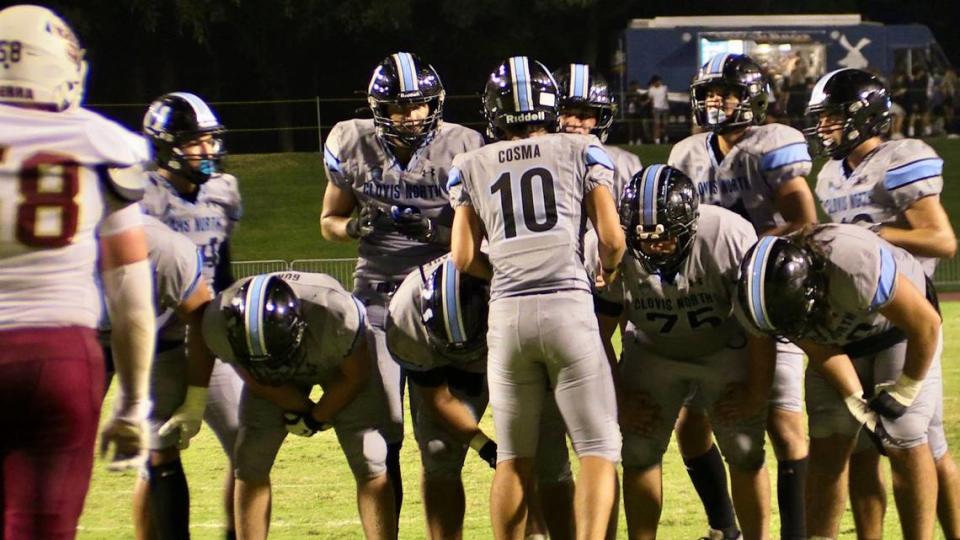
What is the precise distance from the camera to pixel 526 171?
5.05 meters

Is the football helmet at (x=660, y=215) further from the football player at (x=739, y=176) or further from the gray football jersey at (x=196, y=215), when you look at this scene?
the gray football jersey at (x=196, y=215)

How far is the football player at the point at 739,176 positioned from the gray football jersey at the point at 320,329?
4.63ft

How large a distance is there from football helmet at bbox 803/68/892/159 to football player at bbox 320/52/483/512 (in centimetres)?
141

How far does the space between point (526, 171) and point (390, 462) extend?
1.48 meters

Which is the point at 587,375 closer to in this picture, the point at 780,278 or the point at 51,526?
the point at 780,278

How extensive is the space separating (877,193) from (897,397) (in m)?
0.93

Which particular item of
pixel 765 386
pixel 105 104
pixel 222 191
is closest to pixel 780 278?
pixel 765 386

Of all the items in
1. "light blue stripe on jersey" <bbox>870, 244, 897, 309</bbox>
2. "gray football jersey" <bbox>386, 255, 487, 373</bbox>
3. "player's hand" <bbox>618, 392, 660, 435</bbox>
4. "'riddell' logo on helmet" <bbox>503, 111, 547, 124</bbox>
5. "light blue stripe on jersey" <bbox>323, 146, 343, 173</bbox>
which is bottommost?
A: "player's hand" <bbox>618, 392, 660, 435</bbox>

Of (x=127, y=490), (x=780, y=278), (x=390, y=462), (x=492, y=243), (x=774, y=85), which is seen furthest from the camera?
(x=774, y=85)

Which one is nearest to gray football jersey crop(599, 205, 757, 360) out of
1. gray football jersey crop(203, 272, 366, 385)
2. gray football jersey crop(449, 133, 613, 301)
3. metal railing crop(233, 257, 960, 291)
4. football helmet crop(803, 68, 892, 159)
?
gray football jersey crop(449, 133, 613, 301)

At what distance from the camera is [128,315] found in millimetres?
3773

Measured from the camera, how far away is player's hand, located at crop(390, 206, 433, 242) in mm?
5977

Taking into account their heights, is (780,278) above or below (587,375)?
above

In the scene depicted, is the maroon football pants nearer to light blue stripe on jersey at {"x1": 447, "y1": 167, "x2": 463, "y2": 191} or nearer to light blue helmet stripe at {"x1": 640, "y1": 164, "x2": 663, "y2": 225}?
light blue stripe on jersey at {"x1": 447, "y1": 167, "x2": 463, "y2": 191}
